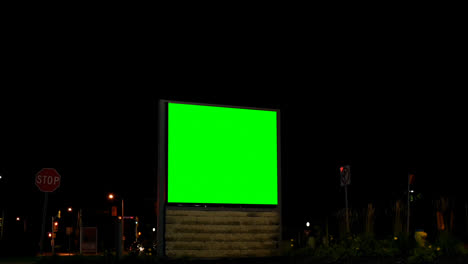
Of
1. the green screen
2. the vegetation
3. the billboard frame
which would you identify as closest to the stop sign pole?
the billboard frame

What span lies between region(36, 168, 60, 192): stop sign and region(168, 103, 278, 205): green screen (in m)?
3.63

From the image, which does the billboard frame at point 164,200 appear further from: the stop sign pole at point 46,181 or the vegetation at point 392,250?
the stop sign pole at point 46,181

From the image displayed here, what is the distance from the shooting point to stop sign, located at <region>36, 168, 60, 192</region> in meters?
17.8

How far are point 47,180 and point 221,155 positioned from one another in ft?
16.4

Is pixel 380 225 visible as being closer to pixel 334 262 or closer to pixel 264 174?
pixel 264 174

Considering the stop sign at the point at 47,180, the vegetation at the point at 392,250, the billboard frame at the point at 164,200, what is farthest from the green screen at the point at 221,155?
the stop sign at the point at 47,180

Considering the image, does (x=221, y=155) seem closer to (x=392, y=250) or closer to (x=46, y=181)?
(x=46, y=181)

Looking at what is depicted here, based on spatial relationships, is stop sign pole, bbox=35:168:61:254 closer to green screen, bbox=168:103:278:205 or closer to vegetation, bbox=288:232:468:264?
green screen, bbox=168:103:278:205

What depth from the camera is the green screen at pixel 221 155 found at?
56.0ft

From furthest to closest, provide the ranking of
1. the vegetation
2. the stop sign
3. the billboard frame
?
the stop sign
the billboard frame
the vegetation

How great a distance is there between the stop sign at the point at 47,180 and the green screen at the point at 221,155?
11.9 feet

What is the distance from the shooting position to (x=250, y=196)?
1783cm

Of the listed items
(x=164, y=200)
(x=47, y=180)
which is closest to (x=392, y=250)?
(x=164, y=200)

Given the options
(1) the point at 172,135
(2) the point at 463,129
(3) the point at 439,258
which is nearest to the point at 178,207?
(1) the point at 172,135
